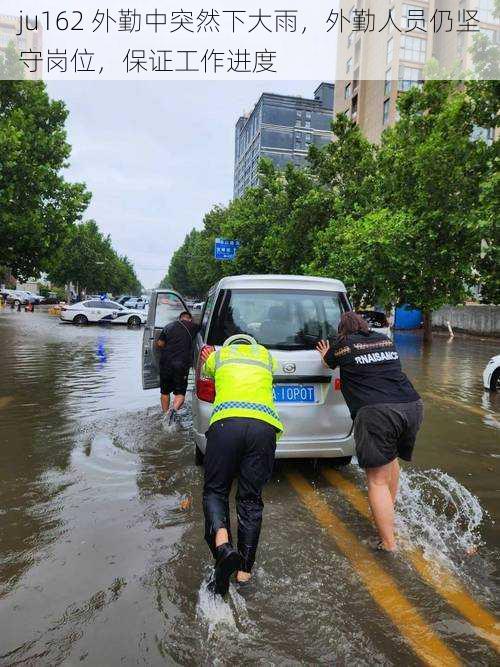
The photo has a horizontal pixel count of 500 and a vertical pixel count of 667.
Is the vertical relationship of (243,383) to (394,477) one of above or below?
above

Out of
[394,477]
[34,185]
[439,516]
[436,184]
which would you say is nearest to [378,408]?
[394,477]

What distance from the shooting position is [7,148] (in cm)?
1770

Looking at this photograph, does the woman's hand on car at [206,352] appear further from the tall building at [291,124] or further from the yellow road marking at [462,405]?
the tall building at [291,124]

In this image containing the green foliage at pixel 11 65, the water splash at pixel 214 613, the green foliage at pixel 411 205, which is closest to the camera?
the water splash at pixel 214 613

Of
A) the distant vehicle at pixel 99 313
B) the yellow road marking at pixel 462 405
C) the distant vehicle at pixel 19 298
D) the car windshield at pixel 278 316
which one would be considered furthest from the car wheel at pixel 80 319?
the car windshield at pixel 278 316

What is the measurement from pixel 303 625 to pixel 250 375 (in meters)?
1.42

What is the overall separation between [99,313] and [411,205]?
1886 centimetres

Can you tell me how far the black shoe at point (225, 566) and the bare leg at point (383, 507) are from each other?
4.04ft

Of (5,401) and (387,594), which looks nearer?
(387,594)

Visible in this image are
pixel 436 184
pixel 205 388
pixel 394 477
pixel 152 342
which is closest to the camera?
pixel 394 477

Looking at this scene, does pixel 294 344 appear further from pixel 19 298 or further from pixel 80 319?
pixel 19 298

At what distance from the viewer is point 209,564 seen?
3510mm

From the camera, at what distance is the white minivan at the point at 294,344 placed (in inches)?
189

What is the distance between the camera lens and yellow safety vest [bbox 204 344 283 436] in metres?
3.31
